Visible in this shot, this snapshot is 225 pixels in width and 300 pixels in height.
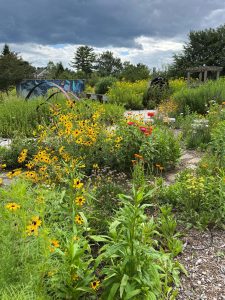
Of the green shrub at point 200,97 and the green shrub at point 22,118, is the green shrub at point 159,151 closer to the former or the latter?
the green shrub at point 22,118

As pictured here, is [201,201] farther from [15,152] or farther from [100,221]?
[15,152]

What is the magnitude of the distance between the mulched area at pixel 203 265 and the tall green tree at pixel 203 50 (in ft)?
81.4

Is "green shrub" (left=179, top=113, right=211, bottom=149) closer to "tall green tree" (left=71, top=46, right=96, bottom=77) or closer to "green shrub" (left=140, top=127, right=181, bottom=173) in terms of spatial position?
"green shrub" (left=140, top=127, right=181, bottom=173)

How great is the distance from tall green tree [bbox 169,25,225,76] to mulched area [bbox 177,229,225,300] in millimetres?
24806

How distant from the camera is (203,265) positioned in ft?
8.48

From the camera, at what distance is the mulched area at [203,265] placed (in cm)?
232

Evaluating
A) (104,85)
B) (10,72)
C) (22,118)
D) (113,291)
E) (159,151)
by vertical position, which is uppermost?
(10,72)

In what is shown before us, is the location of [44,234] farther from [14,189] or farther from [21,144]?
[21,144]

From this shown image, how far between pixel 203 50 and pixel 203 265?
1074 inches

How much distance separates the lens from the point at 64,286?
1.99 metres

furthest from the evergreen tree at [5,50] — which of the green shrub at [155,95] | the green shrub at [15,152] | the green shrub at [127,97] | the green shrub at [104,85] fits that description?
the green shrub at [15,152]

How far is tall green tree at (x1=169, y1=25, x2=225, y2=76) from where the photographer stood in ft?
87.7

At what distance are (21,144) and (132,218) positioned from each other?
3.40m

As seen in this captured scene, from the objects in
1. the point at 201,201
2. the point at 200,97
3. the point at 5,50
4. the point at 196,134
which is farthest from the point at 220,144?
the point at 5,50
